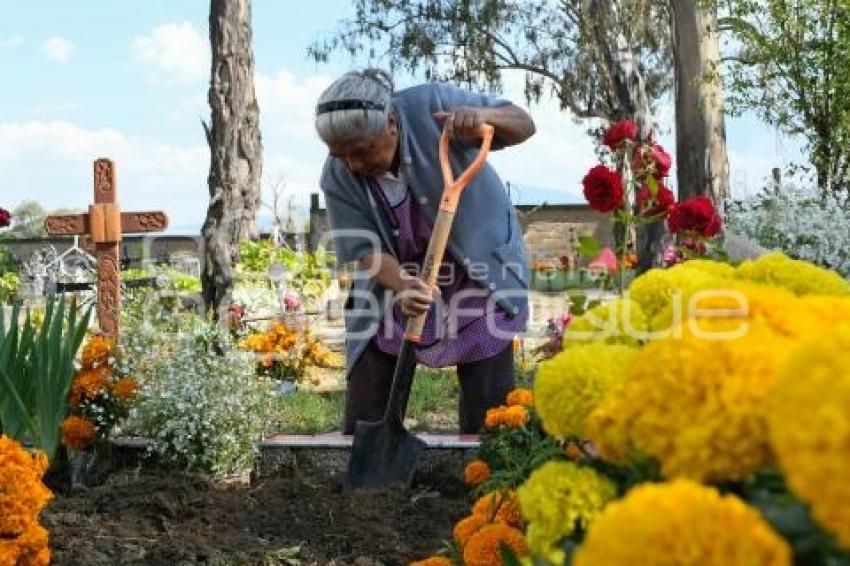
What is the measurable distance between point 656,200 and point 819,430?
3.54 metres

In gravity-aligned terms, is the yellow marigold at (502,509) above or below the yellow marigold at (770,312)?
below

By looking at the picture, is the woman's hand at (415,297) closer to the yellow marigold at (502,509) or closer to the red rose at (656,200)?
the red rose at (656,200)

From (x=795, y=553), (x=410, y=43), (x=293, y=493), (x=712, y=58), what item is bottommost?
(x=293, y=493)

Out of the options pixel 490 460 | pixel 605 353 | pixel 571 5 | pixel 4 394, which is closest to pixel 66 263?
pixel 571 5

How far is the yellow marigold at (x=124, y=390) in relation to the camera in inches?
183

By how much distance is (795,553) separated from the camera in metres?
0.73

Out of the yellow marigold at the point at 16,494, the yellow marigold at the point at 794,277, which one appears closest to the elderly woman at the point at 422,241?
the yellow marigold at the point at 16,494

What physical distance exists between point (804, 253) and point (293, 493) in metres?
3.02

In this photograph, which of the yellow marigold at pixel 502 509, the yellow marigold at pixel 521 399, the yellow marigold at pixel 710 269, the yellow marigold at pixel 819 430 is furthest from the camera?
the yellow marigold at pixel 521 399

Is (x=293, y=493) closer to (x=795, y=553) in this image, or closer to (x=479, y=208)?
(x=479, y=208)

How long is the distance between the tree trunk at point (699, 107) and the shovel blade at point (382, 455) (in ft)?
29.0

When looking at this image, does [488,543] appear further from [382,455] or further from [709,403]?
[382,455]

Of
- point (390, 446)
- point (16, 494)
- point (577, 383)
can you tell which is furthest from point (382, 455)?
point (577, 383)

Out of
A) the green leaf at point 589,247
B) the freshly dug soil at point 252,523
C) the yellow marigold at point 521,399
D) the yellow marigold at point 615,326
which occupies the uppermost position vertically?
the green leaf at point 589,247
